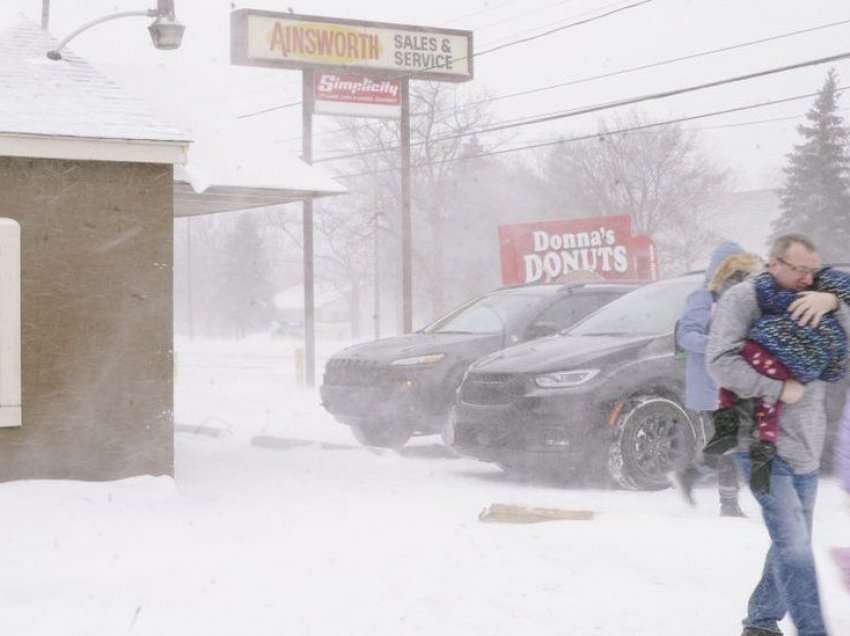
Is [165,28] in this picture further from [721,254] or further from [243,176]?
[721,254]

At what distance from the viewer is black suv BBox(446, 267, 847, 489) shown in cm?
936

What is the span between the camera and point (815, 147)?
46312 millimetres

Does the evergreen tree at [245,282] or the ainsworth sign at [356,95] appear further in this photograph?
the evergreen tree at [245,282]

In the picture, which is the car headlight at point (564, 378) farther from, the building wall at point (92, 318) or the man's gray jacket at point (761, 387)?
the man's gray jacket at point (761, 387)

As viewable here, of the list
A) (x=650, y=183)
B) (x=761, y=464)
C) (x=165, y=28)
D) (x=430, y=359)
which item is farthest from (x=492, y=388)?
(x=650, y=183)

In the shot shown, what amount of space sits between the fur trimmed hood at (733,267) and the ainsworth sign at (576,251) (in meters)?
15.2

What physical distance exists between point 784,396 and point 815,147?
44322mm

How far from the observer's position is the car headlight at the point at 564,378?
9.52m

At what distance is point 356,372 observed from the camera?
12.4 m

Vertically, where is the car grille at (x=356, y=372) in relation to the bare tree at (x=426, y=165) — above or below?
below

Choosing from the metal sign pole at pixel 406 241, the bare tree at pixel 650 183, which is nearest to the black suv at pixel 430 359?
the metal sign pole at pixel 406 241

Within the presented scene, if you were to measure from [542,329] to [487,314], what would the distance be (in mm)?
1024

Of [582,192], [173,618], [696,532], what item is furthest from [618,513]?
[582,192]

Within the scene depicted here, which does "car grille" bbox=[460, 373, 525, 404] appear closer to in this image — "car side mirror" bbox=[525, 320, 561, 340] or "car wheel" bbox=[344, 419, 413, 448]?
"car side mirror" bbox=[525, 320, 561, 340]
